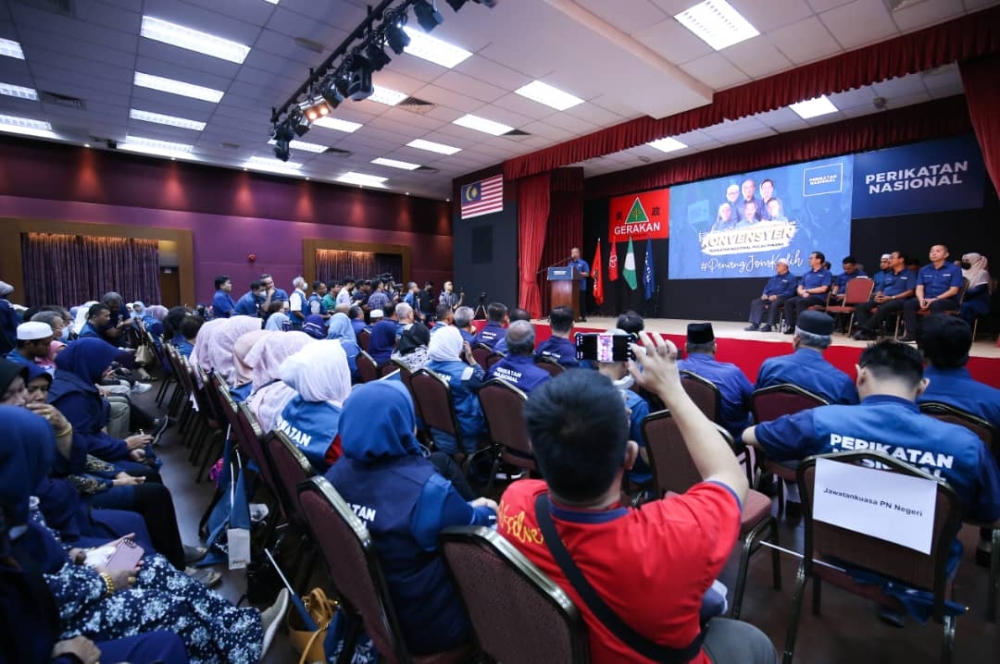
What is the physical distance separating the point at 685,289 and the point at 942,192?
422 cm

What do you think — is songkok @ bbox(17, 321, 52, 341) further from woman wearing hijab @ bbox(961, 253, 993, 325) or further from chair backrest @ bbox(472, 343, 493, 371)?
woman wearing hijab @ bbox(961, 253, 993, 325)

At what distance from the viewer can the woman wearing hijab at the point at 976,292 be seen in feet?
18.1

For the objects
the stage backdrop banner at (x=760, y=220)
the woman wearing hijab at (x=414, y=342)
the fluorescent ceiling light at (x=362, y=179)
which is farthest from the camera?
the fluorescent ceiling light at (x=362, y=179)

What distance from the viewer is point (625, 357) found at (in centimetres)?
148

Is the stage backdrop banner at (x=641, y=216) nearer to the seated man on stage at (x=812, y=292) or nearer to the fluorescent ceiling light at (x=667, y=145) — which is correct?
the fluorescent ceiling light at (x=667, y=145)

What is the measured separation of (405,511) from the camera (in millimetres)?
1140

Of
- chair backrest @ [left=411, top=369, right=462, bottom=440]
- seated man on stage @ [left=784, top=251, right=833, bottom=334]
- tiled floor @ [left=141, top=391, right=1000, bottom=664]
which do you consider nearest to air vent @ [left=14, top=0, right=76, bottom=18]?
chair backrest @ [left=411, top=369, right=462, bottom=440]

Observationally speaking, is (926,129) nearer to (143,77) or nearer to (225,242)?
(143,77)

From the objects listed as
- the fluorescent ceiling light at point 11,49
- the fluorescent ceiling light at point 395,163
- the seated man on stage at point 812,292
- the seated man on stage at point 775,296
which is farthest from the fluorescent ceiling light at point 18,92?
the seated man on stage at point 812,292

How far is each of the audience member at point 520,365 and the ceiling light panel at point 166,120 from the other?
7.86m

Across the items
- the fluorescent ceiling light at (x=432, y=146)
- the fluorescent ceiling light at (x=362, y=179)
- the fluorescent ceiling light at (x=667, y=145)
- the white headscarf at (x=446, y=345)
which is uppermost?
the fluorescent ceiling light at (x=362, y=179)

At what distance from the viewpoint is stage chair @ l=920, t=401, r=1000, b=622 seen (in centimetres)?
172

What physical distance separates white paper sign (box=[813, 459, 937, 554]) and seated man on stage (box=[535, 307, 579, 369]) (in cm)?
226

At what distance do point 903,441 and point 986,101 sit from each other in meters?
5.73
